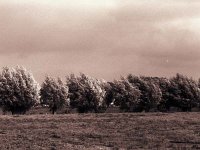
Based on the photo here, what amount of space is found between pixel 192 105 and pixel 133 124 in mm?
60262

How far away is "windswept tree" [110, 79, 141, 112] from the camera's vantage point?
103 metres

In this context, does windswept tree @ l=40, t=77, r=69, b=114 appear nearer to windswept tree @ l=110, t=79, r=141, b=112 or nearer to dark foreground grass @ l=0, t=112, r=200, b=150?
windswept tree @ l=110, t=79, r=141, b=112

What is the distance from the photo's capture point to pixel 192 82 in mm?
A: 111938

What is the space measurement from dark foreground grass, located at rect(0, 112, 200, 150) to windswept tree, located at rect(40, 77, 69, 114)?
42978 millimetres

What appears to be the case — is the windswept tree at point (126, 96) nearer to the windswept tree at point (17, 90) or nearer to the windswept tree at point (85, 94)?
the windswept tree at point (85, 94)

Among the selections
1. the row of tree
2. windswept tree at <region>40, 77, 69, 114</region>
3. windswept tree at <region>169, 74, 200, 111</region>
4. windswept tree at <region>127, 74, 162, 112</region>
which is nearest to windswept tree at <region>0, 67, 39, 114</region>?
the row of tree

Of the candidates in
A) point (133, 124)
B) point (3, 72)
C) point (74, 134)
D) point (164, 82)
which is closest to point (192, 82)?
point (164, 82)

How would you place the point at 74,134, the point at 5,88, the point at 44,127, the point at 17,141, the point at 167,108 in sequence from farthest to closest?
the point at 167,108
the point at 5,88
the point at 44,127
the point at 74,134
the point at 17,141

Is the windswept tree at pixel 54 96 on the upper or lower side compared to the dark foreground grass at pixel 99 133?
upper

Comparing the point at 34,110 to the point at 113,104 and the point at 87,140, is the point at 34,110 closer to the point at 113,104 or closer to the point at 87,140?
the point at 113,104

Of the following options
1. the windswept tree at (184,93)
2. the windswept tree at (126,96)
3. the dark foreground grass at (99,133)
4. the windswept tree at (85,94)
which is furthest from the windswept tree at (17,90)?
the dark foreground grass at (99,133)

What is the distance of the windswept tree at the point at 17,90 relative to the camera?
297 ft

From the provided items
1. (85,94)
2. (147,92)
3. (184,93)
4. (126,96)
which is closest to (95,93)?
(85,94)

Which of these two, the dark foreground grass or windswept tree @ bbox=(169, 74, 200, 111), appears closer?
the dark foreground grass
